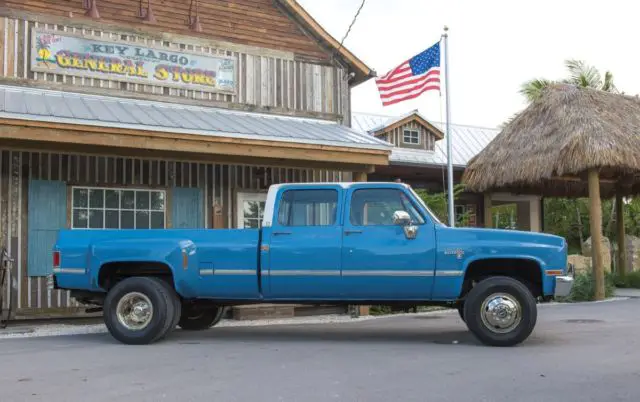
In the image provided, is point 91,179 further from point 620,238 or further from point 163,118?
point 620,238

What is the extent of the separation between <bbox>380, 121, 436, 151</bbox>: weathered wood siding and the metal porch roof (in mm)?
9152

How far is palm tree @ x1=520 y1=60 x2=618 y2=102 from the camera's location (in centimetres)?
3020

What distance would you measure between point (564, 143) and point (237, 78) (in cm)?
677

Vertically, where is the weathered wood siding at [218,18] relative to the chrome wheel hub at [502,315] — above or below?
above

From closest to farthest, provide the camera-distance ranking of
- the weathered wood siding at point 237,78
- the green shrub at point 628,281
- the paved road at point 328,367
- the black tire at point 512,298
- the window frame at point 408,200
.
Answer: the paved road at point 328,367 < the black tire at point 512,298 < the window frame at point 408,200 < the weathered wood siding at point 237,78 < the green shrub at point 628,281

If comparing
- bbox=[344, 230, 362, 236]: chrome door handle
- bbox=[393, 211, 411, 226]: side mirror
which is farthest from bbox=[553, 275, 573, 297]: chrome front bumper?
bbox=[344, 230, 362, 236]: chrome door handle

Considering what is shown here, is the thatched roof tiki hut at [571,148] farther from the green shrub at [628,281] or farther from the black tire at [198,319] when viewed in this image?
the black tire at [198,319]

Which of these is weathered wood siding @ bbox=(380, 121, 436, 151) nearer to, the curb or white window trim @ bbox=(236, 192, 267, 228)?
white window trim @ bbox=(236, 192, 267, 228)

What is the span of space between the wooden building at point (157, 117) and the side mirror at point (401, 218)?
3654 millimetres

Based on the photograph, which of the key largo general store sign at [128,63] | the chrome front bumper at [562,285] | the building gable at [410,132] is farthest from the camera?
the building gable at [410,132]

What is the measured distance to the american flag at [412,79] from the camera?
15.8 meters

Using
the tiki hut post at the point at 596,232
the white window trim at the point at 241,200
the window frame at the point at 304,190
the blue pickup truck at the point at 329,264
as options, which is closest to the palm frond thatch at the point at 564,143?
the tiki hut post at the point at 596,232

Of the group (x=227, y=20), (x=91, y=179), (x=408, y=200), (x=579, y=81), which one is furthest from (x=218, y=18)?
(x=579, y=81)

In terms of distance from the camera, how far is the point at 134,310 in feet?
27.7
